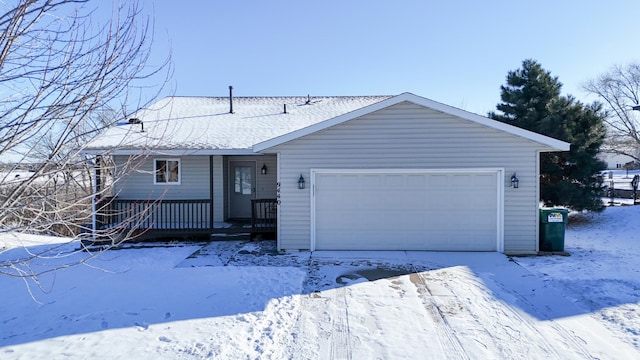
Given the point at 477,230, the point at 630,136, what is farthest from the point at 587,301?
the point at 630,136

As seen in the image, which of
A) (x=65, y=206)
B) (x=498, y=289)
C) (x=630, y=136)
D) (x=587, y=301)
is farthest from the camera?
(x=630, y=136)

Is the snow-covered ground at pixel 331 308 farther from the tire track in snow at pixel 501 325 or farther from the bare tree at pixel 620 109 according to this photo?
the bare tree at pixel 620 109

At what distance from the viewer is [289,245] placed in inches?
344

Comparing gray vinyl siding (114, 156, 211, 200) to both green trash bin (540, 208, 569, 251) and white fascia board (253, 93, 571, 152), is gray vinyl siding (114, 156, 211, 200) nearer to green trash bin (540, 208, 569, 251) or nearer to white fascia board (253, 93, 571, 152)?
white fascia board (253, 93, 571, 152)

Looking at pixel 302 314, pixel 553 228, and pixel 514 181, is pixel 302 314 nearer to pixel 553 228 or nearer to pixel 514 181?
pixel 514 181

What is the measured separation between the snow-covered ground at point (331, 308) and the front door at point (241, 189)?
11.5ft

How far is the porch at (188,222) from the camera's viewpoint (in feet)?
32.7

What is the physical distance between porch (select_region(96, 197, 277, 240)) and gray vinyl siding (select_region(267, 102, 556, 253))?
1.77 meters

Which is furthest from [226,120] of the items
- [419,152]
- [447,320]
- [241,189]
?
[447,320]

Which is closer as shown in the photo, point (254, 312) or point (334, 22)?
point (254, 312)

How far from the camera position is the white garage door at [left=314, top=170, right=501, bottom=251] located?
8.46m

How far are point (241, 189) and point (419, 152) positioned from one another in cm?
592

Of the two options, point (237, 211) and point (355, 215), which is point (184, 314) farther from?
point (237, 211)

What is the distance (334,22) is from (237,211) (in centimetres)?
668
